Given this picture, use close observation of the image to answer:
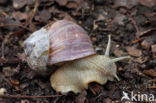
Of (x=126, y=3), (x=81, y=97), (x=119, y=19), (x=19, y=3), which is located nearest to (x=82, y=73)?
(x=81, y=97)

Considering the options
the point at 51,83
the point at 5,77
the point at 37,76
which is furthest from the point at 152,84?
the point at 5,77

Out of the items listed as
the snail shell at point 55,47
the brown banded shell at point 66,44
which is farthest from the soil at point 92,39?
the brown banded shell at point 66,44

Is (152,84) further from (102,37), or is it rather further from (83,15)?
(83,15)

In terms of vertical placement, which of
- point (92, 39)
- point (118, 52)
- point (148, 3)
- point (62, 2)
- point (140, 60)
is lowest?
point (140, 60)

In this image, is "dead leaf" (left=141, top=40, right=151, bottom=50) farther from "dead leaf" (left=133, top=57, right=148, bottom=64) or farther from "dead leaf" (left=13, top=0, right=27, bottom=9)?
"dead leaf" (left=13, top=0, right=27, bottom=9)

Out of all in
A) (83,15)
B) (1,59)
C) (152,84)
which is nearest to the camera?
(152,84)

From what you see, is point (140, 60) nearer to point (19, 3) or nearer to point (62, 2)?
point (62, 2)
